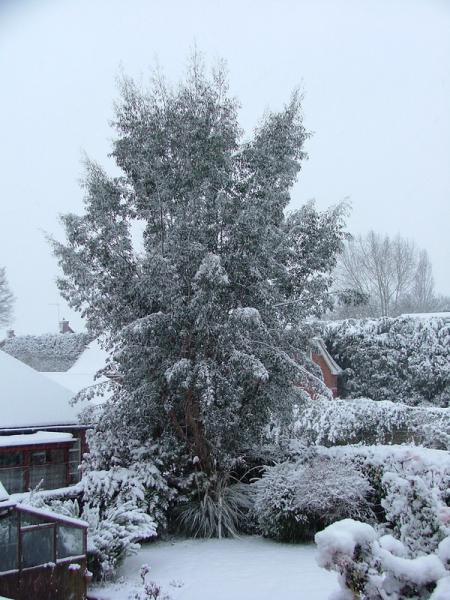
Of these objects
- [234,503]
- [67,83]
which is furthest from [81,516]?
[67,83]

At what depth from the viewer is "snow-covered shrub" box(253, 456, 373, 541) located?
10.9 metres

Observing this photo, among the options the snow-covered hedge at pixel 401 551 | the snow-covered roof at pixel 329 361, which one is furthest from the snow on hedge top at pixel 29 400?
Answer: the snow-covered roof at pixel 329 361

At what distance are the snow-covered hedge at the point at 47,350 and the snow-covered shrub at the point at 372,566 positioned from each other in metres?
25.4

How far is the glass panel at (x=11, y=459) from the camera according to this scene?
1399cm

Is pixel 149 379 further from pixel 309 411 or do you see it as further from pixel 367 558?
pixel 367 558

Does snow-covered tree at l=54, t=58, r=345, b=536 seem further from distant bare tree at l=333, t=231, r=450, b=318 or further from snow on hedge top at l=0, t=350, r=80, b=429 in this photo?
distant bare tree at l=333, t=231, r=450, b=318

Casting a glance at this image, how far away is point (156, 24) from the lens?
16.9 m

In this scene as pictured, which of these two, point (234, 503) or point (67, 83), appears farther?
point (67, 83)

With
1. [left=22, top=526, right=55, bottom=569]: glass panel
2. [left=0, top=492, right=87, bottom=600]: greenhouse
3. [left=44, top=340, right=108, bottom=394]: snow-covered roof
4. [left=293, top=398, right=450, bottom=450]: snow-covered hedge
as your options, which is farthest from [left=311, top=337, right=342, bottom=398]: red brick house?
[left=22, top=526, right=55, bottom=569]: glass panel

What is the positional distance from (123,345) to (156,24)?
9.50 m

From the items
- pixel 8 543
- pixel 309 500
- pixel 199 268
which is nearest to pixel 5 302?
pixel 199 268

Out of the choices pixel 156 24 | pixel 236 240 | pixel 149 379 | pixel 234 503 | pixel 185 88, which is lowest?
pixel 234 503

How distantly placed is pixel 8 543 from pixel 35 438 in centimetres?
667

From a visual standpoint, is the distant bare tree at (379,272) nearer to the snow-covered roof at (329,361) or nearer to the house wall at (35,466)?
the snow-covered roof at (329,361)
